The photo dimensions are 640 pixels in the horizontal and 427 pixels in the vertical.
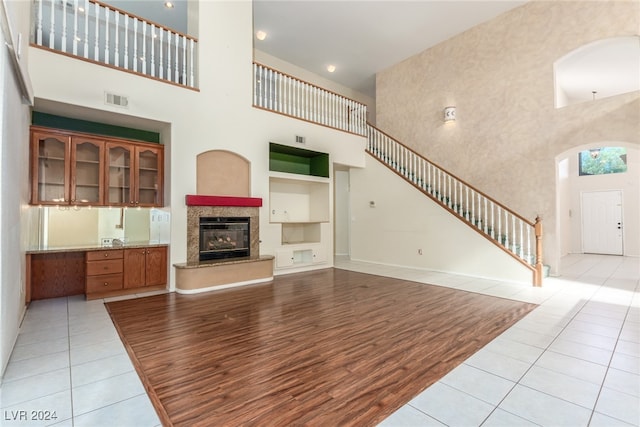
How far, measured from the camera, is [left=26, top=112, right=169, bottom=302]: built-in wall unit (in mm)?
4246

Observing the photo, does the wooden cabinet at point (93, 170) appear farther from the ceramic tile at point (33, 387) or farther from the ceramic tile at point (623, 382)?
the ceramic tile at point (623, 382)

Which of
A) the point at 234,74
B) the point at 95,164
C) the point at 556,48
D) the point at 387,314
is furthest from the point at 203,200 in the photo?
the point at 556,48

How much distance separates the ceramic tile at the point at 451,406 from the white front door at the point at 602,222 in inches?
427

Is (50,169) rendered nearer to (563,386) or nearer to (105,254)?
(105,254)

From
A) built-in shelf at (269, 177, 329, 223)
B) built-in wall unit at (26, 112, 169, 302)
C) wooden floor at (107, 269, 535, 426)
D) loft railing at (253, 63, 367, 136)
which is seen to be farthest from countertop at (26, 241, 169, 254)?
loft railing at (253, 63, 367, 136)

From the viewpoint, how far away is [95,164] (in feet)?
14.9

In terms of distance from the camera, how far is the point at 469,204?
21.8 feet

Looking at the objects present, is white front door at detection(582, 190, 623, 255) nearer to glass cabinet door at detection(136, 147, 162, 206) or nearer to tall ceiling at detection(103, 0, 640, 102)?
tall ceiling at detection(103, 0, 640, 102)

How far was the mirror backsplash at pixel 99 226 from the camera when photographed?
450cm

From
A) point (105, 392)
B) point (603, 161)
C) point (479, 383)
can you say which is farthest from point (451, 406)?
point (603, 161)

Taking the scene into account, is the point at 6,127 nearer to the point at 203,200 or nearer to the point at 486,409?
the point at 203,200

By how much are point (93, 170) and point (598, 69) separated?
11194 mm

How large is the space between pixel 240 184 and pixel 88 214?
96.9 inches

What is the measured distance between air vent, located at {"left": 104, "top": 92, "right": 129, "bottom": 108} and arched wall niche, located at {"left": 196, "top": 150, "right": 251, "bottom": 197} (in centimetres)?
129
